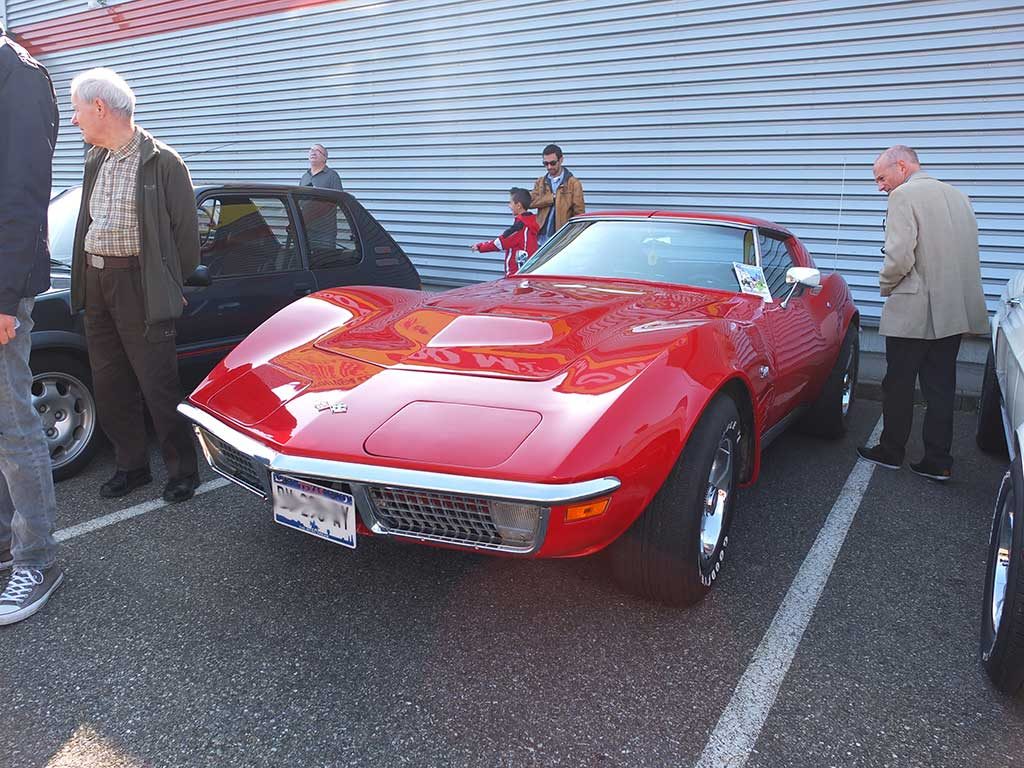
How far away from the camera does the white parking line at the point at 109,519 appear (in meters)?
3.18

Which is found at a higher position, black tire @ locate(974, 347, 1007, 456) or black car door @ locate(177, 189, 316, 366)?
black car door @ locate(177, 189, 316, 366)

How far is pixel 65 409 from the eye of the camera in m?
3.83

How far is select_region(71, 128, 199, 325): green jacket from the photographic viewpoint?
329cm

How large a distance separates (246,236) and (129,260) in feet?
4.28

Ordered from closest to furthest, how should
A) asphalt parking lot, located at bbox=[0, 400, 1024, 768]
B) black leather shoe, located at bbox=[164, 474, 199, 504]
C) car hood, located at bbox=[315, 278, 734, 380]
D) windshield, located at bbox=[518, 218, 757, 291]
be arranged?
1. asphalt parking lot, located at bbox=[0, 400, 1024, 768]
2. car hood, located at bbox=[315, 278, 734, 380]
3. black leather shoe, located at bbox=[164, 474, 199, 504]
4. windshield, located at bbox=[518, 218, 757, 291]

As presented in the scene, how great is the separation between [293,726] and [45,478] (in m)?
1.39

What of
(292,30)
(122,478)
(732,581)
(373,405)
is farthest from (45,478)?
(292,30)

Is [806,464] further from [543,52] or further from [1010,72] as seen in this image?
[543,52]

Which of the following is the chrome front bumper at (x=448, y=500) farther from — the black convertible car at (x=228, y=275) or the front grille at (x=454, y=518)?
the black convertible car at (x=228, y=275)

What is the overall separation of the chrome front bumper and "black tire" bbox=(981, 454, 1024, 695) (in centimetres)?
107

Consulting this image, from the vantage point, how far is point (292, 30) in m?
9.92

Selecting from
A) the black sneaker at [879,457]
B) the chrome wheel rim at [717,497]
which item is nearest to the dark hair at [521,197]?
the black sneaker at [879,457]

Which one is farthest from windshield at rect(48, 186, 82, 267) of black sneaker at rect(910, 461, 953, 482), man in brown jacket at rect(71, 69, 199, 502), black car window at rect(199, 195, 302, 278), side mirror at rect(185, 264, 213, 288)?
black sneaker at rect(910, 461, 953, 482)

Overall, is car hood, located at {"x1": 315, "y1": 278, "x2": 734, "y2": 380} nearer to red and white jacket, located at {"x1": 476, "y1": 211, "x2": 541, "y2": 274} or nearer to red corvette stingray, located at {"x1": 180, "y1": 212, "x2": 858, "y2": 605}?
red corvette stingray, located at {"x1": 180, "y1": 212, "x2": 858, "y2": 605}
